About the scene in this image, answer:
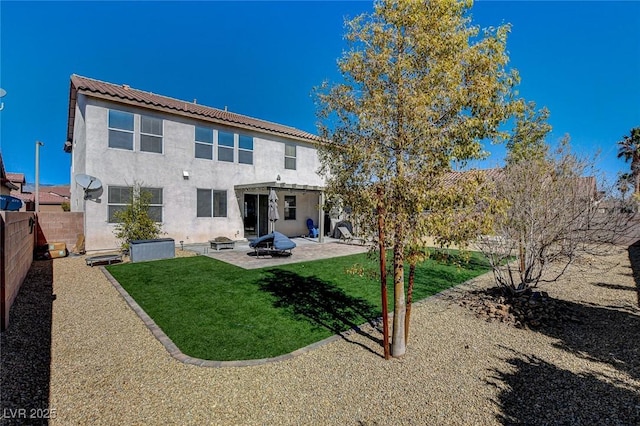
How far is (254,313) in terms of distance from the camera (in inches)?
257

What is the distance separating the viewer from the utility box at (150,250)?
12000 mm

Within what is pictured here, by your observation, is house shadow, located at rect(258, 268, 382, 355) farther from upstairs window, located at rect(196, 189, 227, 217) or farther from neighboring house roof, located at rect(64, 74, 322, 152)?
upstairs window, located at rect(196, 189, 227, 217)

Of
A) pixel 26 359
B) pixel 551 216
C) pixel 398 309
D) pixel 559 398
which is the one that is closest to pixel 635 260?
pixel 551 216

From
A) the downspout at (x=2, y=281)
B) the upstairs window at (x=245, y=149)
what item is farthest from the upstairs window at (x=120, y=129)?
the downspout at (x=2, y=281)

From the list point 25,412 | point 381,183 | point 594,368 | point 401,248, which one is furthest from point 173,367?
point 594,368

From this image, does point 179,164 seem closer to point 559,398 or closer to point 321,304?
point 321,304

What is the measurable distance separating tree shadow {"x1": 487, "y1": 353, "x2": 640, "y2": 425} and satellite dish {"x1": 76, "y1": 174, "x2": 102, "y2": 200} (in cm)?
1499

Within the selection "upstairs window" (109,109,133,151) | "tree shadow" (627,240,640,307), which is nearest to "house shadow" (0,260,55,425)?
"upstairs window" (109,109,133,151)

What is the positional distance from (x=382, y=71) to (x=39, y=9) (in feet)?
63.1

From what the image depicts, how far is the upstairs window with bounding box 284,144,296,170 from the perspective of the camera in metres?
19.8

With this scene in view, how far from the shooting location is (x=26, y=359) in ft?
14.6

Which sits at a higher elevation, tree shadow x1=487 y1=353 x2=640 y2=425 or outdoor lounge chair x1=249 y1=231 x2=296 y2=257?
outdoor lounge chair x1=249 y1=231 x2=296 y2=257

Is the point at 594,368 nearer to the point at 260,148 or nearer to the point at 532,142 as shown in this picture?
the point at 532,142

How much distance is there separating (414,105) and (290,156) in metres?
16.6
